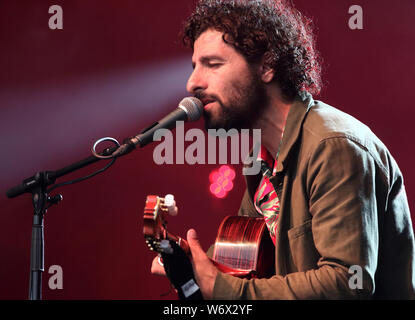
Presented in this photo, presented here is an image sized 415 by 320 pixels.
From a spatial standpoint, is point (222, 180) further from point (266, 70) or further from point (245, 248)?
point (266, 70)

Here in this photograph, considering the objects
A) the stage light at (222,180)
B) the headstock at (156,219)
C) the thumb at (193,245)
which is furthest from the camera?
the stage light at (222,180)

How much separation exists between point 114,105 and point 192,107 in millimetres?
1832

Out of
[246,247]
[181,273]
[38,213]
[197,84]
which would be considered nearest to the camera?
[181,273]

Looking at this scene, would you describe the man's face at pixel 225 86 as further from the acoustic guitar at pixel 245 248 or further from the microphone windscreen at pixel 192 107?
the acoustic guitar at pixel 245 248

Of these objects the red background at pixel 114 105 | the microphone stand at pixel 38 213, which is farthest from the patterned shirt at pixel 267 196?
the red background at pixel 114 105

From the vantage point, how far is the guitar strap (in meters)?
1.38

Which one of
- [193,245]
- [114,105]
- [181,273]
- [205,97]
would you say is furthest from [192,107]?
[114,105]

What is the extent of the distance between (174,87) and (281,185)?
2033mm

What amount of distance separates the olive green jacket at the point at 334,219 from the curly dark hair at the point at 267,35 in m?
0.24

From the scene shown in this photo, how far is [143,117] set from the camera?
11.4ft

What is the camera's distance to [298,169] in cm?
161

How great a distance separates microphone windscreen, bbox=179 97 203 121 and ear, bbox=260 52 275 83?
0.35 m

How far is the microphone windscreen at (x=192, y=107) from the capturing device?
1640 millimetres

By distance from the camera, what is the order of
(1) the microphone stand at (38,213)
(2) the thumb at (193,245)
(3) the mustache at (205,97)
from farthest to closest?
(3) the mustache at (205,97), (1) the microphone stand at (38,213), (2) the thumb at (193,245)
